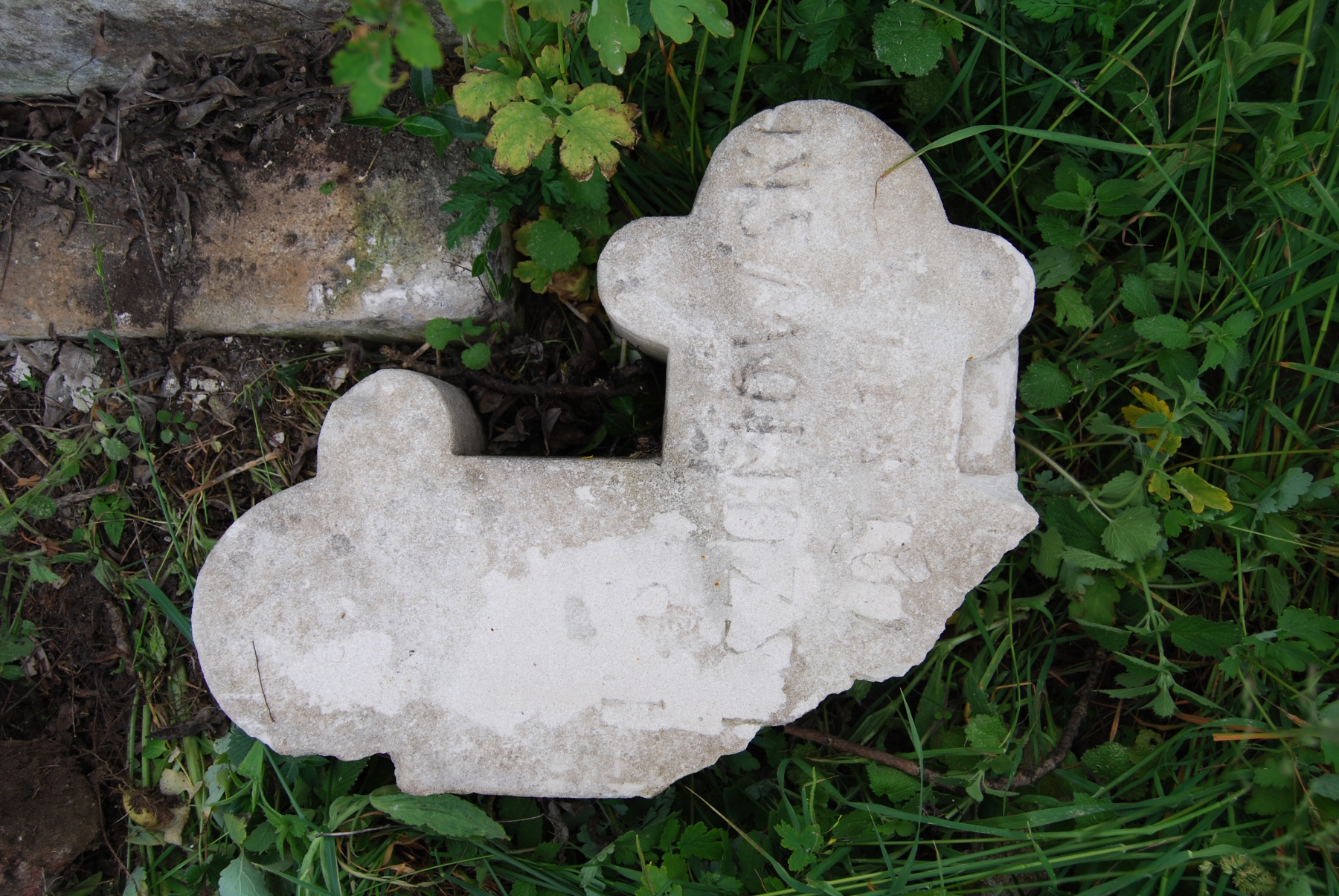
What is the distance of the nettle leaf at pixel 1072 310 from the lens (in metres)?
2.13

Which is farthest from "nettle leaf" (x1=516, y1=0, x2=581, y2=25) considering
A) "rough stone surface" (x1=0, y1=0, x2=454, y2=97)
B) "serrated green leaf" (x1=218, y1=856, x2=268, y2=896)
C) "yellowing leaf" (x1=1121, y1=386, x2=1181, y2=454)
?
"serrated green leaf" (x1=218, y1=856, x2=268, y2=896)

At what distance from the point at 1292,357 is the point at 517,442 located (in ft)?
6.93

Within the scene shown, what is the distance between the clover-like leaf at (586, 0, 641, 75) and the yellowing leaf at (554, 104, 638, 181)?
6.0 inches

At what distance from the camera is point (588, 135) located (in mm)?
1816

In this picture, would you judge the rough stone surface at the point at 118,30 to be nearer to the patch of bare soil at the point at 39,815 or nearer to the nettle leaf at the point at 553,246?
the nettle leaf at the point at 553,246

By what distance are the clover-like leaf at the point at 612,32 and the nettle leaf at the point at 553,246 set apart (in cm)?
47

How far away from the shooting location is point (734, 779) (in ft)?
7.51

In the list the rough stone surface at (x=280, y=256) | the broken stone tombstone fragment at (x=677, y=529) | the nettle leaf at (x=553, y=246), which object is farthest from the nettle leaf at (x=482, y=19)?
the rough stone surface at (x=280, y=256)

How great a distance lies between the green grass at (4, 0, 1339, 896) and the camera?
1.99m

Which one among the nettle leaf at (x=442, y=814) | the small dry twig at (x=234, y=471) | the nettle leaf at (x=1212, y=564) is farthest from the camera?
the small dry twig at (x=234, y=471)

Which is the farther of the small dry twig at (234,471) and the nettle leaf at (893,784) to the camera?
the small dry twig at (234,471)

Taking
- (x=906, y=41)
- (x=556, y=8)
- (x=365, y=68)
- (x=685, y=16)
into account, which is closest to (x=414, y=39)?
(x=365, y=68)

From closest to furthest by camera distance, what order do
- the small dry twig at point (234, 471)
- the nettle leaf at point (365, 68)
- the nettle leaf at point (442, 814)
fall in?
1. the nettle leaf at point (365, 68)
2. the nettle leaf at point (442, 814)
3. the small dry twig at point (234, 471)

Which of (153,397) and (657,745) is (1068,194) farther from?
(153,397)
